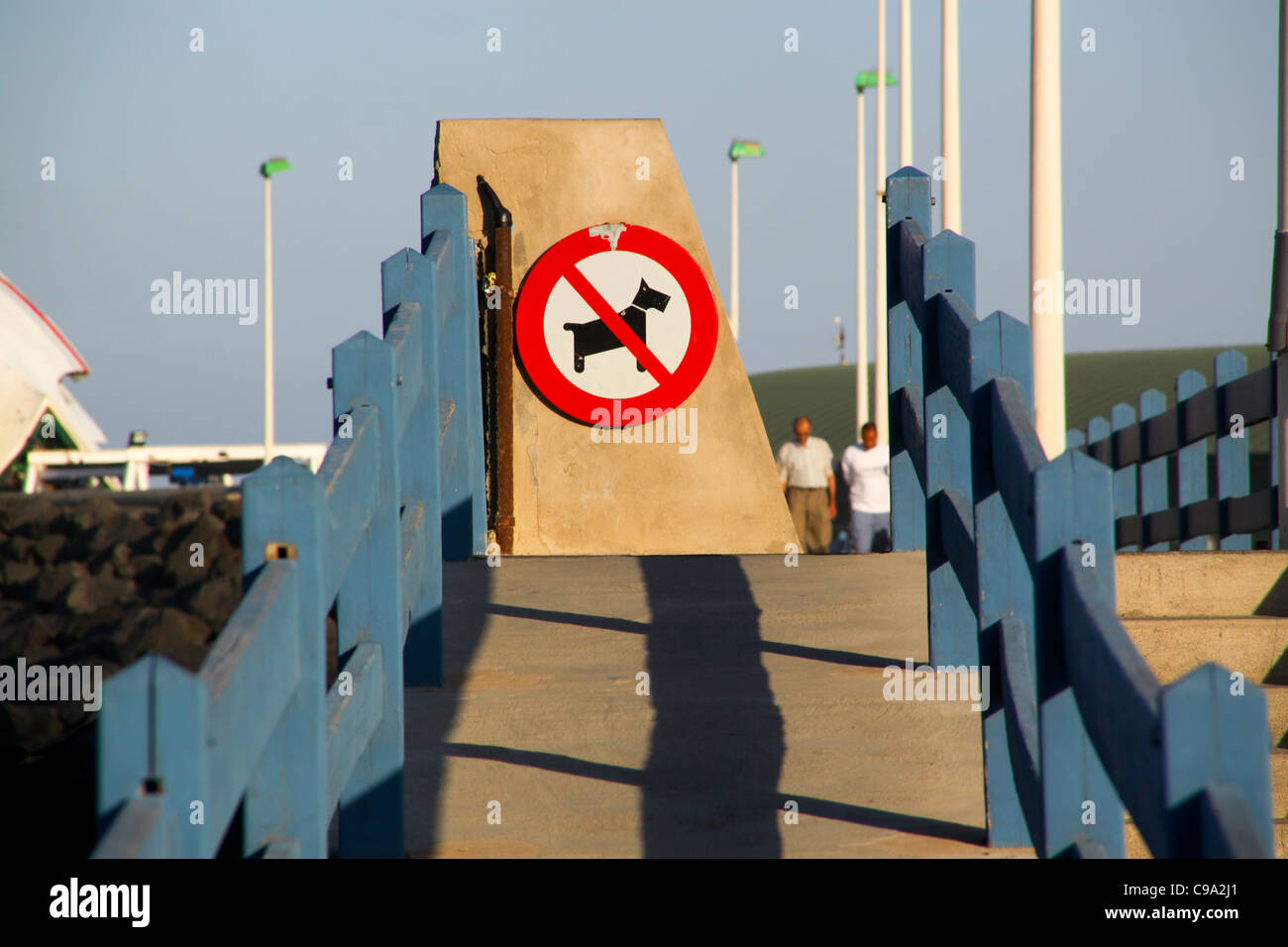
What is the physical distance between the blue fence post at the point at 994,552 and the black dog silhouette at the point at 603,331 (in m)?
4.24

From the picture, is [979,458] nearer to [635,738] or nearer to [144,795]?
[635,738]

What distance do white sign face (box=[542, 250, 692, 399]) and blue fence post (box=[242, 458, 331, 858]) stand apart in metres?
5.22

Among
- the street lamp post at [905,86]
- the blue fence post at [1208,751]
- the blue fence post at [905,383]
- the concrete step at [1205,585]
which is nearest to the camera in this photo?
the blue fence post at [1208,751]

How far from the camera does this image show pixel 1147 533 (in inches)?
358

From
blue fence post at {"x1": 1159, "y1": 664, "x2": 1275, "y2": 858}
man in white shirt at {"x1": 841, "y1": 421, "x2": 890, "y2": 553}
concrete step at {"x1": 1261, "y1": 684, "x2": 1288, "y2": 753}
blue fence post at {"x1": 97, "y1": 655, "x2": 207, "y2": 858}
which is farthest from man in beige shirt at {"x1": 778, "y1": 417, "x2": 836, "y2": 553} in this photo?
blue fence post at {"x1": 97, "y1": 655, "x2": 207, "y2": 858}

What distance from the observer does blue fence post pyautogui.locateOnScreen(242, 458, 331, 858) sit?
2371mm

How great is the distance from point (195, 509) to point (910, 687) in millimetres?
17350

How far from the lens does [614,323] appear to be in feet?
24.8

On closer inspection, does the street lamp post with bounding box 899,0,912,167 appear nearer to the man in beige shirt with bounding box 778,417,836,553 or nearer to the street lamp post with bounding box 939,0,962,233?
the street lamp post with bounding box 939,0,962,233

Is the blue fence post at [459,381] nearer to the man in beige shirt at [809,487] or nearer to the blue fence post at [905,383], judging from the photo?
the blue fence post at [905,383]

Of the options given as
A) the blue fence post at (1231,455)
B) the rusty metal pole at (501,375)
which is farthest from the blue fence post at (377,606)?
the blue fence post at (1231,455)

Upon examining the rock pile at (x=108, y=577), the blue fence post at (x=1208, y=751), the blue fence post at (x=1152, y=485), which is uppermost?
the blue fence post at (x=1152, y=485)

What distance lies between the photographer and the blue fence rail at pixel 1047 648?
1.90 meters
